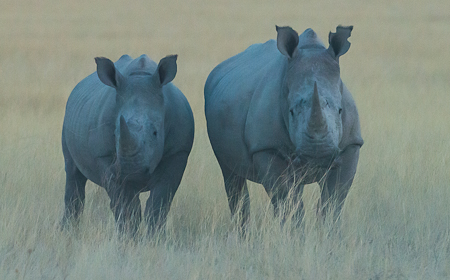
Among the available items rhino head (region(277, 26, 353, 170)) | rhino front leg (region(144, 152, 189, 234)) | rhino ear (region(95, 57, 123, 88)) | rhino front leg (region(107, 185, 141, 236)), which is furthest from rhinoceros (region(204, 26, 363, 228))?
rhino ear (region(95, 57, 123, 88))

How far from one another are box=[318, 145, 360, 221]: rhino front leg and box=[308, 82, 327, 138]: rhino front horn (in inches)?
29.2

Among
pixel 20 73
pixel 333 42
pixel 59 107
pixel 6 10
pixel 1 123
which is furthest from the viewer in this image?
pixel 6 10

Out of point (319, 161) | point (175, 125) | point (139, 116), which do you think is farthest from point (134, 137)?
point (319, 161)

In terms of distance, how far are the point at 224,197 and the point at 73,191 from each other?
1.41m

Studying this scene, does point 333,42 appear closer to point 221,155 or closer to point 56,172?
point 221,155

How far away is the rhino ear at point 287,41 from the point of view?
5.41m

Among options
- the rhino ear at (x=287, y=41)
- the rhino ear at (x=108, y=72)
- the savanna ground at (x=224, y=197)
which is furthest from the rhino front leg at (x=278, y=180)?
the rhino ear at (x=108, y=72)

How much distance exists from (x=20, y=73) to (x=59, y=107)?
9.55ft

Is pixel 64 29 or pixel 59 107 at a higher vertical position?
pixel 64 29

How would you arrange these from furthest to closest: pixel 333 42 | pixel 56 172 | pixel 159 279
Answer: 1. pixel 56 172
2. pixel 333 42
3. pixel 159 279

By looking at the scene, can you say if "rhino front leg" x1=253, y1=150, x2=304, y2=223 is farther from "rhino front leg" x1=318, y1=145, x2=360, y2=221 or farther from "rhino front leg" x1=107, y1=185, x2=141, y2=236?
"rhino front leg" x1=107, y1=185, x2=141, y2=236

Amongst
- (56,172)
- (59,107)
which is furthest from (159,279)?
(59,107)

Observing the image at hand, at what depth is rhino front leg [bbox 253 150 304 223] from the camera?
225 inches

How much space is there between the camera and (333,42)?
537 centimetres
